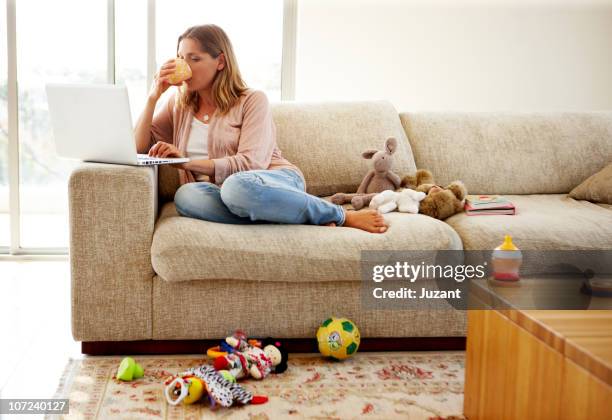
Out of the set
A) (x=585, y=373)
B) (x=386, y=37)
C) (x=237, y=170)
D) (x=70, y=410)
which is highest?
(x=386, y=37)

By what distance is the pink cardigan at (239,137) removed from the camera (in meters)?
2.38

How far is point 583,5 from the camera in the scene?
3965 mm

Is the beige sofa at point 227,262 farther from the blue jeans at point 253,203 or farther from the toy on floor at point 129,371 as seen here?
the toy on floor at point 129,371

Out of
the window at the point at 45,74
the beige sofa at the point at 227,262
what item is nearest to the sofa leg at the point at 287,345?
the beige sofa at the point at 227,262

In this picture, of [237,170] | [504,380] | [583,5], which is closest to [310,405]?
[504,380]

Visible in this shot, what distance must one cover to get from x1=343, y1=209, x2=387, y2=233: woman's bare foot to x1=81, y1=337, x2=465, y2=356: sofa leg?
1.13ft

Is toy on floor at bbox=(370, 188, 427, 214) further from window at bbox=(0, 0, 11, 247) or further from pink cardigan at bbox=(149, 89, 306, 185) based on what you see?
window at bbox=(0, 0, 11, 247)

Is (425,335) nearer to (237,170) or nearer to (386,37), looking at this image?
(237,170)

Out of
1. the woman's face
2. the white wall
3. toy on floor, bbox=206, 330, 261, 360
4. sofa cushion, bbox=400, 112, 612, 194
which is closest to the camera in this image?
toy on floor, bbox=206, 330, 261, 360

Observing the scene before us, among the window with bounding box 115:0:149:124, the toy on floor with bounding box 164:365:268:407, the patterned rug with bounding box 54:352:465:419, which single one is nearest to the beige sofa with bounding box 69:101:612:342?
the patterned rug with bounding box 54:352:465:419

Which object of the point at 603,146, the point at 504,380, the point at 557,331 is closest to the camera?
the point at 557,331

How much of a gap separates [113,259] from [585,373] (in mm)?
1386

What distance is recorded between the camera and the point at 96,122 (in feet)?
7.03

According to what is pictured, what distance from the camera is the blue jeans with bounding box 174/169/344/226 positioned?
7.08 feet
